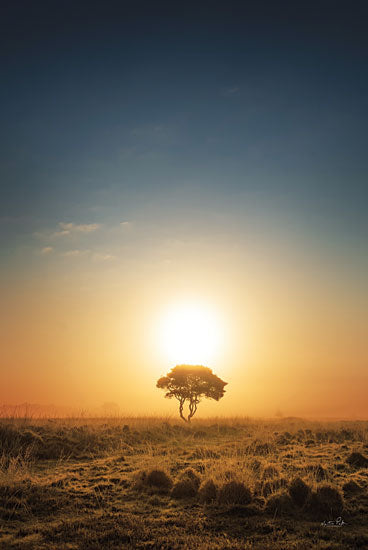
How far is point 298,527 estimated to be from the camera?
1023 cm

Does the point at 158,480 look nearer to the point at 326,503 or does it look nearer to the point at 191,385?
the point at 326,503

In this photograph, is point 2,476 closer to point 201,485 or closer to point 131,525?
point 131,525

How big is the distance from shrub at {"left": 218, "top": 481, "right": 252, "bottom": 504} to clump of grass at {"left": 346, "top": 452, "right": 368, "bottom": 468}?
25.7 ft

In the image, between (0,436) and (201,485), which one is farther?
(0,436)

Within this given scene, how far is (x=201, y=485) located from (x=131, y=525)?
3.46m

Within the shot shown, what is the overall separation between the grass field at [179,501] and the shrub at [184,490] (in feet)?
0.10

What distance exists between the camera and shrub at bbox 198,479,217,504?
12.5 meters

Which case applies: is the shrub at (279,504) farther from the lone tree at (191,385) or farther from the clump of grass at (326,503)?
the lone tree at (191,385)

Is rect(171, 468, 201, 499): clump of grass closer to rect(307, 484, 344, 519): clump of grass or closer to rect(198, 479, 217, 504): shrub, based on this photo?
rect(198, 479, 217, 504): shrub

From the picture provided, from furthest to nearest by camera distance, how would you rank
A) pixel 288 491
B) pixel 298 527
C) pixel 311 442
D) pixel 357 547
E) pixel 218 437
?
pixel 218 437 < pixel 311 442 < pixel 288 491 < pixel 298 527 < pixel 357 547

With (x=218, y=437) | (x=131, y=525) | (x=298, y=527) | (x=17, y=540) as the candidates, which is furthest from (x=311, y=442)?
(x=17, y=540)

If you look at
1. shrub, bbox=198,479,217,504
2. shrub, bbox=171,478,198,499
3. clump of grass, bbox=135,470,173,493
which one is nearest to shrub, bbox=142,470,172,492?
clump of grass, bbox=135,470,173,493

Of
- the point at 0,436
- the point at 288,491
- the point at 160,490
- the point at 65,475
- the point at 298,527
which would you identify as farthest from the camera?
the point at 0,436
